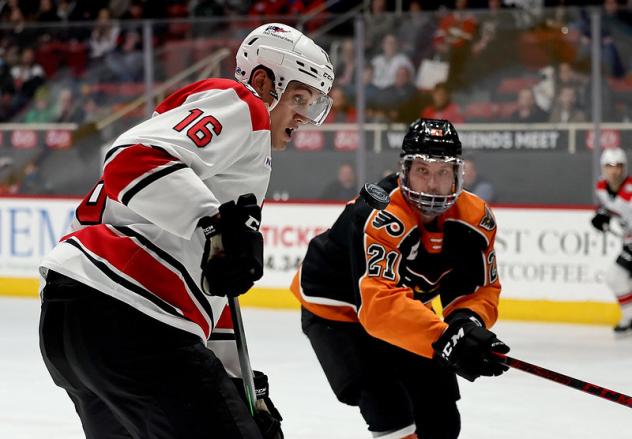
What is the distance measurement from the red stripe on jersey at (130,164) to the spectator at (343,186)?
5.27 m

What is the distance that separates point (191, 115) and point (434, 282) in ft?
3.60

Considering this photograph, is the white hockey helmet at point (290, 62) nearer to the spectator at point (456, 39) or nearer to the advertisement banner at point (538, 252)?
the advertisement banner at point (538, 252)

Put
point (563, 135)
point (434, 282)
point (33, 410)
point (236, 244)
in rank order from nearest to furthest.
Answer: point (236, 244) < point (434, 282) < point (33, 410) < point (563, 135)

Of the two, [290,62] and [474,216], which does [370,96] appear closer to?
[474,216]

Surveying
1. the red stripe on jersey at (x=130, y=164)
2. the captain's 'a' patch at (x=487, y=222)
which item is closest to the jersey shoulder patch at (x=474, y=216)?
the captain's 'a' patch at (x=487, y=222)

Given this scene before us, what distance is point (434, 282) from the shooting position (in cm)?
287

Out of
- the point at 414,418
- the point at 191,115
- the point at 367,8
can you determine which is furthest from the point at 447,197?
the point at 367,8

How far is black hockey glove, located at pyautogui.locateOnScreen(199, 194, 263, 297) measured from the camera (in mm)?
1849

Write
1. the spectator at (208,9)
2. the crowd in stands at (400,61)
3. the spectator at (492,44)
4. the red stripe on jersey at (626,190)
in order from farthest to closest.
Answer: the spectator at (208,9)
the spectator at (492,44)
the crowd in stands at (400,61)
the red stripe on jersey at (626,190)

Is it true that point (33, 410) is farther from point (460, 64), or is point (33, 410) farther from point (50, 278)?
point (460, 64)

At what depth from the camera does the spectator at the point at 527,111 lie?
6793 mm

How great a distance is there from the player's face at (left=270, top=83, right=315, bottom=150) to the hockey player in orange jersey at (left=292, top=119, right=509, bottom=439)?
0.57 metres

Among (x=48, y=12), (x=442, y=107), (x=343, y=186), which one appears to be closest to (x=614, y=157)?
(x=442, y=107)

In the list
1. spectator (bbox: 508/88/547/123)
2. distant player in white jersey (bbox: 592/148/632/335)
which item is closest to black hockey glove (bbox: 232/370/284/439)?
distant player in white jersey (bbox: 592/148/632/335)
